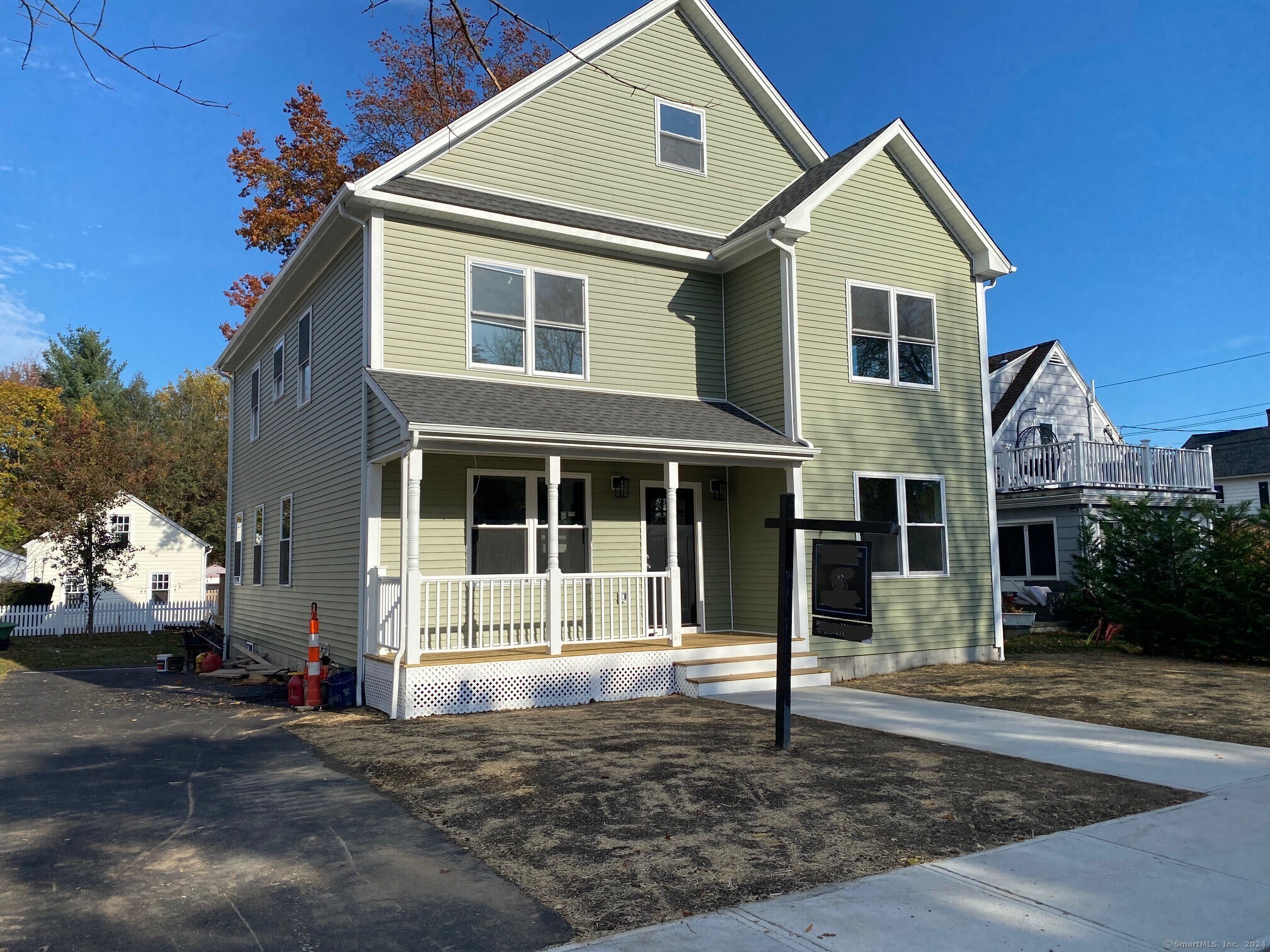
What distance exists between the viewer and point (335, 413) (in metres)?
12.3

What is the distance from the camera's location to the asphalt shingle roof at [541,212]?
11.5m

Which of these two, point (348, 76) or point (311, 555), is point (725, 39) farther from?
point (311, 555)

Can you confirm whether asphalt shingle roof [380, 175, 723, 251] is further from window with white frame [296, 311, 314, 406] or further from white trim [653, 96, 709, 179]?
window with white frame [296, 311, 314, 406]

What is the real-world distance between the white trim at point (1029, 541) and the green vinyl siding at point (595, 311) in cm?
1096

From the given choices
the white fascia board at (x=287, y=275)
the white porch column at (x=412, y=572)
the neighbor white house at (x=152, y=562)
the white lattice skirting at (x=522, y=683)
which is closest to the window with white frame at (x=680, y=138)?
the white fascia board at (x=287, y=275)

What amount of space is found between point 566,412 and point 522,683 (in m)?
3.27

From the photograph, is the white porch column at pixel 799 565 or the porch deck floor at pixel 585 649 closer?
the porch deck floor at pixel 585 649

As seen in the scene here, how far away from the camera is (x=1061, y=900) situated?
4.27 m

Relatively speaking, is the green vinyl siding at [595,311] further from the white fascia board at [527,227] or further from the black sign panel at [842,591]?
the black sign panel at [842,591]

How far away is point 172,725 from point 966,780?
8.16 meters

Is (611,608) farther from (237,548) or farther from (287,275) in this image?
(237,548)

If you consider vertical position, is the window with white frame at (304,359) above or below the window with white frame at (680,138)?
below

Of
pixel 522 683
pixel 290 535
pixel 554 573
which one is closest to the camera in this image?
pixel 522 683

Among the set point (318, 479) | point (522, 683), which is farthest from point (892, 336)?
point (318, 479)
